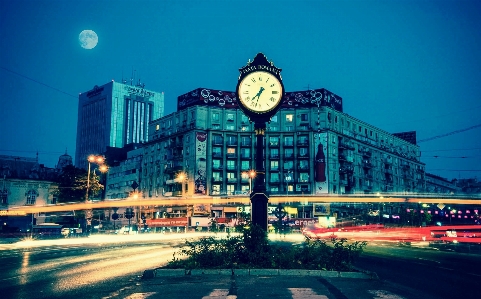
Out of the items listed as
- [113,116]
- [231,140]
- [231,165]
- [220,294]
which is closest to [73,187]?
[231,165]

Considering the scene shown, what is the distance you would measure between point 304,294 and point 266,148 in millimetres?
71106

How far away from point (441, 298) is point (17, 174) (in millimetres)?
83217

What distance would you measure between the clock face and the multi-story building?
58315 mm

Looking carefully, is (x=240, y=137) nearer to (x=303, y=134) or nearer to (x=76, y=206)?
(x=303, y=134)

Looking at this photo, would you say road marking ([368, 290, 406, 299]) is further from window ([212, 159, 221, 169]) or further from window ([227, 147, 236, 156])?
window ([227, 147, 236, 156])

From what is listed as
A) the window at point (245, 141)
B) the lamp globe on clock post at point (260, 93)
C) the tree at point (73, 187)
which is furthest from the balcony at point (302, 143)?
the lamp globe on clock post at point (260, 93)

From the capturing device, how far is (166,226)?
63875 millimetres

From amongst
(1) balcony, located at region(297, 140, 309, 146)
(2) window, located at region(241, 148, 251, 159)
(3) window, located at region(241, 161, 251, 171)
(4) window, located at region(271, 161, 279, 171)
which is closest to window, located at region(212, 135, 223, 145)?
(2) window, located at region(241, 148, 251, 159)

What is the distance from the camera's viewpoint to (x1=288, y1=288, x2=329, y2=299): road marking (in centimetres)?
880

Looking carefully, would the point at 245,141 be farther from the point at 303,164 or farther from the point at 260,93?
the point at 260,93

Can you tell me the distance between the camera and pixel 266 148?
263 feet

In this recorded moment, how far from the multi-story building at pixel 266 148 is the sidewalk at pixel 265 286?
61106 mm

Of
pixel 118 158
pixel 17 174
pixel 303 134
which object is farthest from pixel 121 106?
pixel 303 134

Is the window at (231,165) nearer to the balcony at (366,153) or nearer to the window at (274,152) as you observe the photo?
the window at (274,152)
